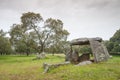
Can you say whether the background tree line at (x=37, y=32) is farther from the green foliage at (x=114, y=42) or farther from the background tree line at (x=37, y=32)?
the green foliage at (x=114, y=42)

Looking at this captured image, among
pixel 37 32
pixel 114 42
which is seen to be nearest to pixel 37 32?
pixel 37 32

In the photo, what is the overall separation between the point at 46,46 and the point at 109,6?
90.2 ft

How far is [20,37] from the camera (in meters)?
51.1

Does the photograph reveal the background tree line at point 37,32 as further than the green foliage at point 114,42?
No

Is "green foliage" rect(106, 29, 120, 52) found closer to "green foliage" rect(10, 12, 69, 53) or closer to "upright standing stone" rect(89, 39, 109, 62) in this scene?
"green foliage" rect(10, 12, 69, 53)

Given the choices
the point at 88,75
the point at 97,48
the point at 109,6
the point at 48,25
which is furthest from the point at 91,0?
the point at 48,25

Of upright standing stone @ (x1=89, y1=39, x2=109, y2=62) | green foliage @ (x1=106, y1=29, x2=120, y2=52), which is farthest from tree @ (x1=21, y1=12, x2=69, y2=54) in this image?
upright standing stone @ (x1=89, y1=39, x2=109, y2=62)

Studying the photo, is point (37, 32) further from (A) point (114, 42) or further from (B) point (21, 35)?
(A) point (114, 42)

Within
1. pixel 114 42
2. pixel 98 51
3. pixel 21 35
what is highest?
pixel 21 35

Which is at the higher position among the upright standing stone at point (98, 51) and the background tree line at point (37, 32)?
the background tree line at point (37, 32)

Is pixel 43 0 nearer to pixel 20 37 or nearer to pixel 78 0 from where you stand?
pixel 78 0

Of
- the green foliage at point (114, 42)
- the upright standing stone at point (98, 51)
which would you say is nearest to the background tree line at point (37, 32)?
the green foliage at point (114, 42)

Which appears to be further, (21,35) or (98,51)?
(21,35)

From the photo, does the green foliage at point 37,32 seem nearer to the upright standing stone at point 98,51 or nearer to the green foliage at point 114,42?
the green foliage at point 114,42
